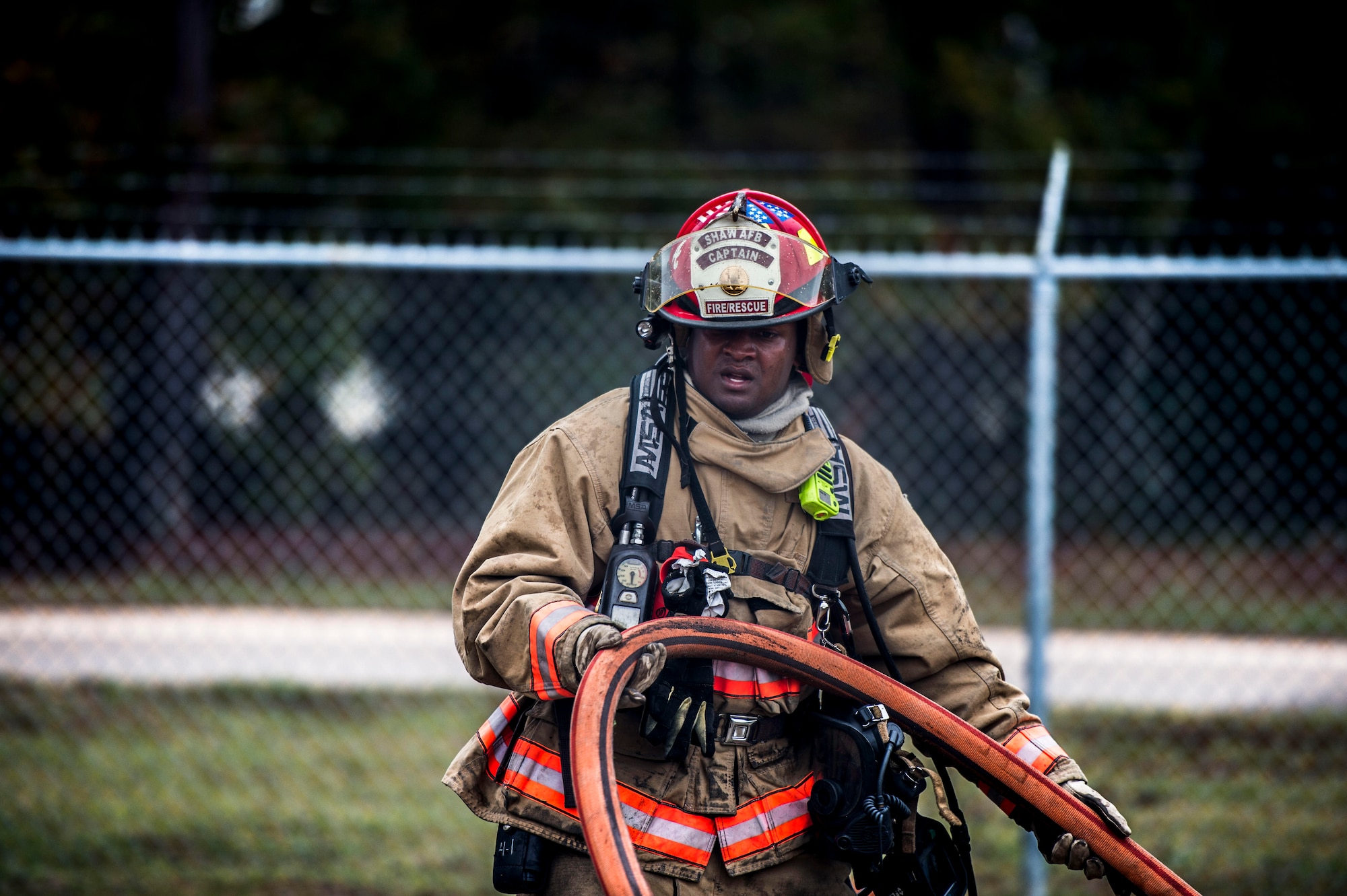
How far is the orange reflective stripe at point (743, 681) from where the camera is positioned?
2127 mm

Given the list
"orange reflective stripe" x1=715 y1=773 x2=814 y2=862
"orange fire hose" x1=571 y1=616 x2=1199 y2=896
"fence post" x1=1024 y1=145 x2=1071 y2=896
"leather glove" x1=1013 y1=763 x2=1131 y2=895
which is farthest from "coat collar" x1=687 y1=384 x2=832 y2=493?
"fence post" x1=1024 y1=145 x2=1071 y2=896

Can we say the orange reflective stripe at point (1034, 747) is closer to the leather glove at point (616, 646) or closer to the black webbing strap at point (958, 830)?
the black webbing strap at point (958, 830)

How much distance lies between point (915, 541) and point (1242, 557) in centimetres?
761

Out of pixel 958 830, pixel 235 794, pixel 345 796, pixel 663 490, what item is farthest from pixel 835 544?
pixel 235 794

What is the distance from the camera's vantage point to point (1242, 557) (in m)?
8.74

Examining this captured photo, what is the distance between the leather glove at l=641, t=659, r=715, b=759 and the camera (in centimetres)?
204

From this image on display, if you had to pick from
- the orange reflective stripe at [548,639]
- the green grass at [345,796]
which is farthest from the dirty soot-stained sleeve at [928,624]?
the green grass at [345,796]

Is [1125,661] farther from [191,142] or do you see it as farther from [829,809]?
[191,142]

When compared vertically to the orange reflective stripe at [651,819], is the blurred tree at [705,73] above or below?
above

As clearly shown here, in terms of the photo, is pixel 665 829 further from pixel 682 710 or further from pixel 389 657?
pixel 389 657

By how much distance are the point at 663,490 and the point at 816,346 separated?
53 centimetres

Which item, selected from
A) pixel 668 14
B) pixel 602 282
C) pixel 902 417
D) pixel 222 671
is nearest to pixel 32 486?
pixel 222 671

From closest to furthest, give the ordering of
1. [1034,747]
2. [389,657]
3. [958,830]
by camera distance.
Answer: [1034,747] < [958,830] < [389,657]

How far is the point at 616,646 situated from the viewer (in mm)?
1859
